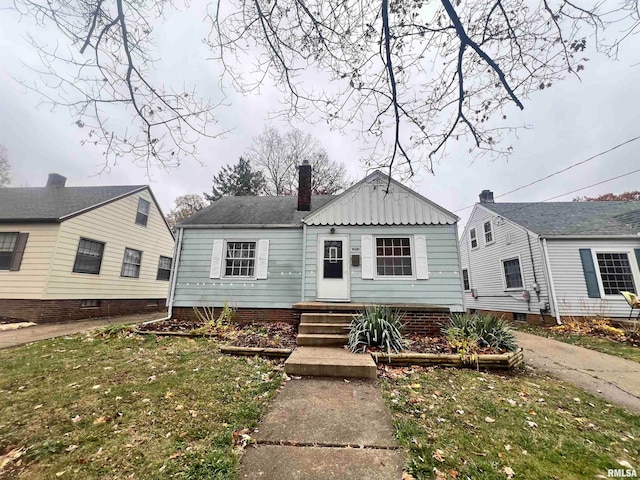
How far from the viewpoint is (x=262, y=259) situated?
8.70 meters

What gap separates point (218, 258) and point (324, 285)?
12.0 ft

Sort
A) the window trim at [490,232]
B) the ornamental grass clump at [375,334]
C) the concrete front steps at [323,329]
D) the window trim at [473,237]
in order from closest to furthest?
the ornamental grass clump at [375,334]
the concrete front steps at [323,329]
the window trim at [490,232]
the window trim at [473,237]

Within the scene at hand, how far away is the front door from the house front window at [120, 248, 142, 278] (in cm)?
937

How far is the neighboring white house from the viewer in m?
8.89

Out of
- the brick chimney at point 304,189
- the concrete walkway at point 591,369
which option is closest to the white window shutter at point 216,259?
the brick chimney at point 304,189

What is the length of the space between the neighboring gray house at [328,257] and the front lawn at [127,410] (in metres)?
3.50

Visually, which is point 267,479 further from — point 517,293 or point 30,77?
point 517,293

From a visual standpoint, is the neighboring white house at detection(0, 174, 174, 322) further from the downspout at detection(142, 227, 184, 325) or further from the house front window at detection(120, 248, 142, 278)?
the downspout at detection(142, 227, 184, 325)

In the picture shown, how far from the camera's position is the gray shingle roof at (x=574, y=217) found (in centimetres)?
993

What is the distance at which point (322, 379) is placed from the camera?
12.8ft

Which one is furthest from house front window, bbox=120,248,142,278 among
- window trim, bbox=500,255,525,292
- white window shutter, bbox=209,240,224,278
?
window trim, bbox=500,255,525,292

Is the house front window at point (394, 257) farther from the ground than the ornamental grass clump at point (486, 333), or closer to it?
farther from the ground

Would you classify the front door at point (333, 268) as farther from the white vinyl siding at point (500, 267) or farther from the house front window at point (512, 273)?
the house front window at point (512, 273)

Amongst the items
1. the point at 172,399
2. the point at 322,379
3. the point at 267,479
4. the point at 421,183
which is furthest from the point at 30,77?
the point at 322,379
